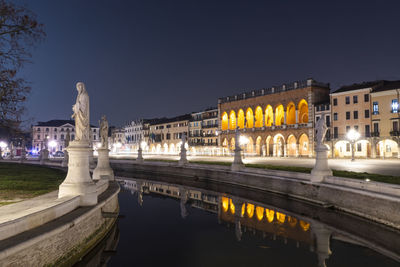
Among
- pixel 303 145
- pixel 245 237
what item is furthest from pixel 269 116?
pixel 245 237

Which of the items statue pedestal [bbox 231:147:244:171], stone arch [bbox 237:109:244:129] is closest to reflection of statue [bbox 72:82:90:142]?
statue pedestal [bbox 231:147:244:171]

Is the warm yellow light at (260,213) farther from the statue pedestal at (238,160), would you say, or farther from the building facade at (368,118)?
the building facade at (368,118)

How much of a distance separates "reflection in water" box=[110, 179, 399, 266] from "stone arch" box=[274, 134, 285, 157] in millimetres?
34892

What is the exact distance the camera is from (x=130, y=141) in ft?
371

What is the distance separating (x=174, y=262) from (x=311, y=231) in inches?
242

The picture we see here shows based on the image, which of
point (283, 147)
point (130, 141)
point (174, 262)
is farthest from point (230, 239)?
point (130, 141)

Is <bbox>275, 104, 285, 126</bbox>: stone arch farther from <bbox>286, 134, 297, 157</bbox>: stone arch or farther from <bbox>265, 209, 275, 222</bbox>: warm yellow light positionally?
<bbox>265, 209, 275, 222</bbox>: warm yellow light

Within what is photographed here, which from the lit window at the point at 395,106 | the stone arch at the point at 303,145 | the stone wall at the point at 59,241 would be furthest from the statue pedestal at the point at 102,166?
the stone arch at the point at 303,145

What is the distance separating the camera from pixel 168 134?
299ft

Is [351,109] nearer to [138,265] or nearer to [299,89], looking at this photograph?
[299,89]

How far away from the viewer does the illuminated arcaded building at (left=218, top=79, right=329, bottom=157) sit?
169 feet

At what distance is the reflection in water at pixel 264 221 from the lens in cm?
1177

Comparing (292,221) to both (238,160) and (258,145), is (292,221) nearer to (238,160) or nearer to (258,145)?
(238,160)

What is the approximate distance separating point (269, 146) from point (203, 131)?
23838 millimetres
